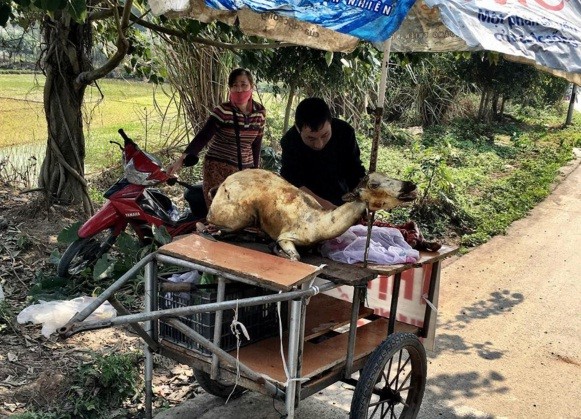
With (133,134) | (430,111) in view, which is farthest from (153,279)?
(430,111)

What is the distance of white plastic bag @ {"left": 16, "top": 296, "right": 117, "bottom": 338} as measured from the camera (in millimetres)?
3883

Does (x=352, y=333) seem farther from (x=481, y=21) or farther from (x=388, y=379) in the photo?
(x=481, y=21)

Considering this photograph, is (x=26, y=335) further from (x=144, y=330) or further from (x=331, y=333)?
(x=331, y=333)

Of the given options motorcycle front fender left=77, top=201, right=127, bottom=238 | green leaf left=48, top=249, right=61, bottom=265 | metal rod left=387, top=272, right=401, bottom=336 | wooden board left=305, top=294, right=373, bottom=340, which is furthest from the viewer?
green leaf left=48, top=249, right=61, bottom=265

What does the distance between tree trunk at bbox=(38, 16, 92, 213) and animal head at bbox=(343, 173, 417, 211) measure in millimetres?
3704

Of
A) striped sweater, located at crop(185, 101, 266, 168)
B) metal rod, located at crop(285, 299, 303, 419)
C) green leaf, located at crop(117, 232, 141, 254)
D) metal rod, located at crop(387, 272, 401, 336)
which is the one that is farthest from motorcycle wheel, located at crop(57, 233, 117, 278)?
metal rod, located at crop(285, 299, 303, 419)

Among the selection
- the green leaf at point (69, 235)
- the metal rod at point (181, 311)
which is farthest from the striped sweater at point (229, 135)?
the metal rod at point (181, 311)

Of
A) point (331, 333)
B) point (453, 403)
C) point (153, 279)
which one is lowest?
point (453, 403)

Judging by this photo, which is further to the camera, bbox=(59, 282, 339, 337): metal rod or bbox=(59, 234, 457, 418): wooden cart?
bbox=(59, 234, 457, 418): wooden cart

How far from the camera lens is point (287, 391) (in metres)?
2.52

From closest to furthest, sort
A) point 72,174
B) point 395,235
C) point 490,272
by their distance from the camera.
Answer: point 395,235 < point 72,174 < point 490,272

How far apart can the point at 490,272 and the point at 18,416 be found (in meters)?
4.61

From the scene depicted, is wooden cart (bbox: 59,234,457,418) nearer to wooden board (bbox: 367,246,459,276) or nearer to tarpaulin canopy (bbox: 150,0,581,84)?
wooden board (bbox: 367,246,459,276)

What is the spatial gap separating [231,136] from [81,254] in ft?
4.76
